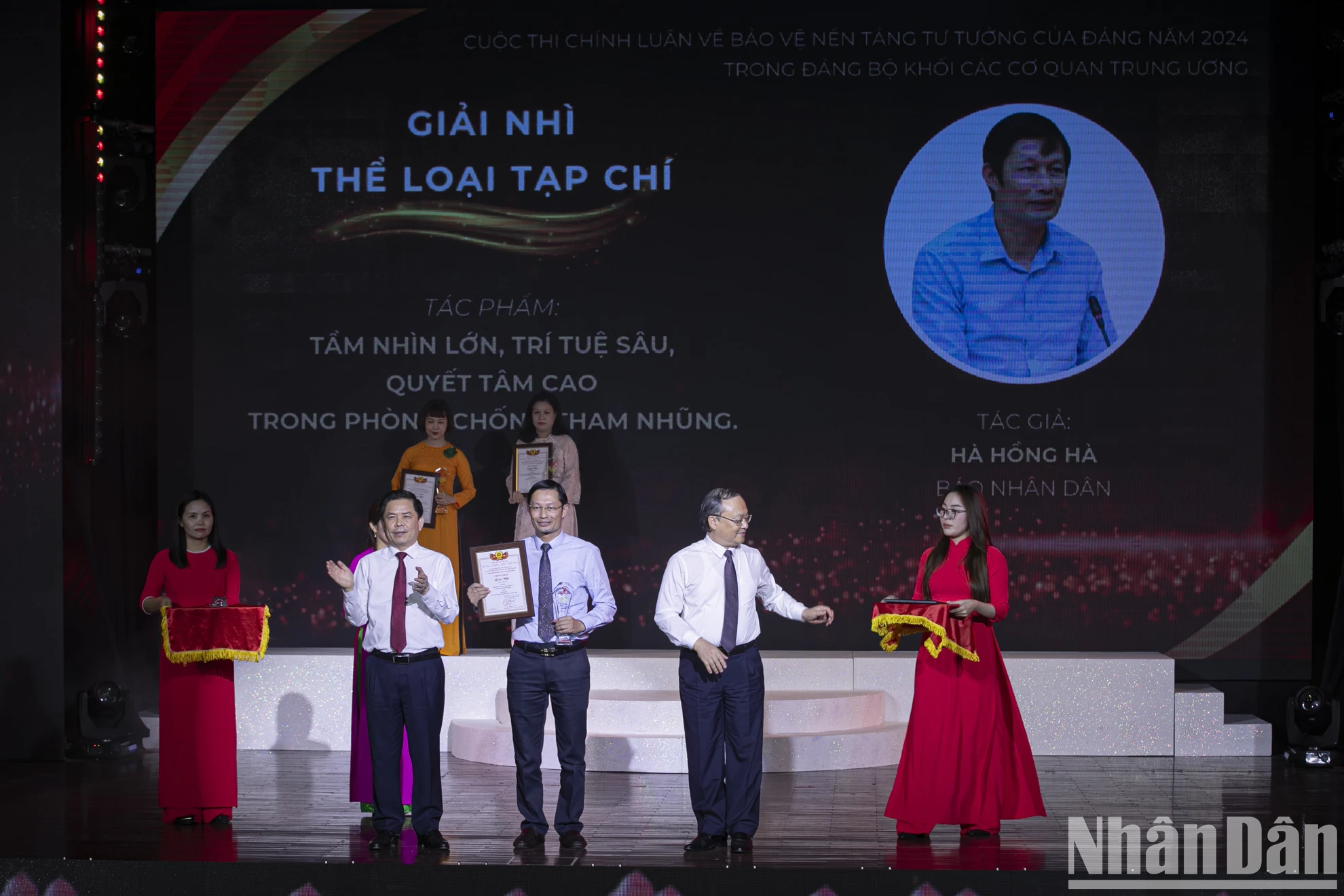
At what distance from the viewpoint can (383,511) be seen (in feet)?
18.6

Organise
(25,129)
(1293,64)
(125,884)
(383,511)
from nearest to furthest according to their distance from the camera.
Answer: (125,884), (383,511), (25,129), (1293,64)

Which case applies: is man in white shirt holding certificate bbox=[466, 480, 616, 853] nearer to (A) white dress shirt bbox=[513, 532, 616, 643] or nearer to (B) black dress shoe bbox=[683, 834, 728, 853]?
(A) white dress shirt bbox=[513, 532, 616, 643]

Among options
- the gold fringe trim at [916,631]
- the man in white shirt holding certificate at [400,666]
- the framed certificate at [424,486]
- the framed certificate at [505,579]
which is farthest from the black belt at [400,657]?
the framed certificate at [424,486]

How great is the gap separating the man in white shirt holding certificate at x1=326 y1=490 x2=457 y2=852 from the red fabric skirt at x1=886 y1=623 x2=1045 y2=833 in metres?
1.88

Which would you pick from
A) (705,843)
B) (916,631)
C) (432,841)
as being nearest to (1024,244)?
(916,631)

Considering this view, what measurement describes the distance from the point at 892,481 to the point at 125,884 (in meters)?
4.96

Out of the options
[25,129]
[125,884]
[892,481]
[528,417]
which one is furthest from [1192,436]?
[25,129]

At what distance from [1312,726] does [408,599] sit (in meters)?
5.12

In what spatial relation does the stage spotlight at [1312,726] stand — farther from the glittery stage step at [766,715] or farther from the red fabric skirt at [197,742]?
the red fabric skirt at [197,742]

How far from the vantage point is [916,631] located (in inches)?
225

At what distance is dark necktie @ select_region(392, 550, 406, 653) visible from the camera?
18.0 ft

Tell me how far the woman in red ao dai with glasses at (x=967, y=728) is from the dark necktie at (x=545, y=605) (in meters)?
1.51

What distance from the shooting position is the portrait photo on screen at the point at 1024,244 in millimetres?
8469

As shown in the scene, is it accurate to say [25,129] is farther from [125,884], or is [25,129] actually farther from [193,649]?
[125,884]
